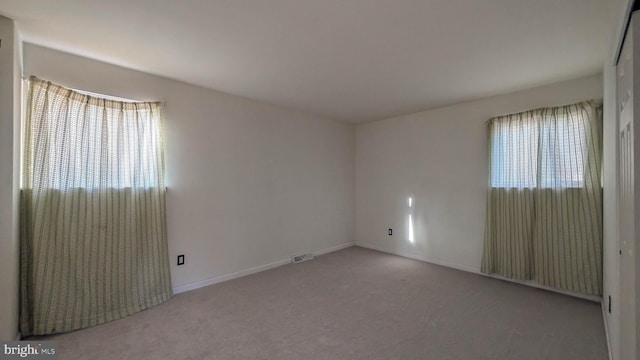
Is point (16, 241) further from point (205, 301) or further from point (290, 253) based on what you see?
point (290, 253)

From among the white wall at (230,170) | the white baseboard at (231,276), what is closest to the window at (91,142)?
the white wall at (230,170)

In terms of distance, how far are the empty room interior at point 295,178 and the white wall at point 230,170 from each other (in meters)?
0.03

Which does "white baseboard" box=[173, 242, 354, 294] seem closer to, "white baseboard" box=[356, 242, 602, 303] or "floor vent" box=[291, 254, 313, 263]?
"floor vent" box=[291, 254, 313, 263]

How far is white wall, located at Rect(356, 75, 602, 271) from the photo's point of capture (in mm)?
3478

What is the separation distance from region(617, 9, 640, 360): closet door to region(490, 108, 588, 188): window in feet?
5.19

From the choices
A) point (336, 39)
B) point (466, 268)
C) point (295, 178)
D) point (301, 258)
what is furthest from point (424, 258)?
point (336, 39)

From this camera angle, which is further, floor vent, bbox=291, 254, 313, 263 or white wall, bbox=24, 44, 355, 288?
floor vent, bbox=291, 254, 313, 263

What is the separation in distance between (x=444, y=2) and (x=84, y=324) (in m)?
3.72

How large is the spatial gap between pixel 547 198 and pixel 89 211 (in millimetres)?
4730

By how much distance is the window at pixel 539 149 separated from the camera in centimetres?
283

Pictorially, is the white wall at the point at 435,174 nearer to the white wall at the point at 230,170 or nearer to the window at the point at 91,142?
the white wall at the point at 230,170

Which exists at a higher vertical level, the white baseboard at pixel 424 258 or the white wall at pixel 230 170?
the white wall at pixel 230 170

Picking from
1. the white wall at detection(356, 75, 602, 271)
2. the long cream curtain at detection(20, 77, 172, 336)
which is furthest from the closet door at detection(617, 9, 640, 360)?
the long cream curtain at detection(20, 77, 172, 336)

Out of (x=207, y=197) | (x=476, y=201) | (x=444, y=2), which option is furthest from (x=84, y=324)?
(x=476, y=201)
